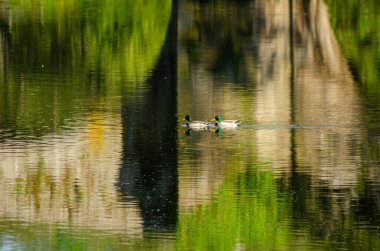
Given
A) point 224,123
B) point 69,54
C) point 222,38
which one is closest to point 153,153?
point 224,123

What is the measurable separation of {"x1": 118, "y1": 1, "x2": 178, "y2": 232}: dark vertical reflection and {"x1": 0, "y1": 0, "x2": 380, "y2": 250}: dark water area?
0.05 metres

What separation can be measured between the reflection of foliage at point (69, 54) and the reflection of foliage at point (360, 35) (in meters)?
5.88

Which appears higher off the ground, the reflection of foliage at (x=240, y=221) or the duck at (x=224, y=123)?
the duck at (x=224, y=123)

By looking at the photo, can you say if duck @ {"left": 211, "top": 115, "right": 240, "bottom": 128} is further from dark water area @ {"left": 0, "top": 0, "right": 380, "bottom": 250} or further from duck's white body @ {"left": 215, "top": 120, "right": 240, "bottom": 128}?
dark water area @ {"left": 0, "top": 0, "right": 380, "bottom": 250}

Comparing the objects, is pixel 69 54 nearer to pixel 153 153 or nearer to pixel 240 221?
pixel 153 153

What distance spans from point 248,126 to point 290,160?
3.19 meters

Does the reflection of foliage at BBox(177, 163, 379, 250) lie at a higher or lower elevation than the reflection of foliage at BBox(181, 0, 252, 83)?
lower

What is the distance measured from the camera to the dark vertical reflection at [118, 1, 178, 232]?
896 inches

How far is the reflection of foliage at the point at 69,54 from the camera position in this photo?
104ft

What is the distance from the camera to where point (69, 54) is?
1617 inches

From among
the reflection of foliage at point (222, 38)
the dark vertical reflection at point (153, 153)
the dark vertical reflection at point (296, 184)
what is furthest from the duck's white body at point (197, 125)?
the reflection of foliage at point (222, 38)

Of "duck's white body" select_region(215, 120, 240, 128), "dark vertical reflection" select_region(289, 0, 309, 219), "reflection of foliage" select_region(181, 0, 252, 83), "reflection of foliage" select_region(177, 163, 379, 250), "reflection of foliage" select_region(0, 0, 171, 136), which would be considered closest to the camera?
"reflection of foliage" select_region(177, 163, 379, 250)

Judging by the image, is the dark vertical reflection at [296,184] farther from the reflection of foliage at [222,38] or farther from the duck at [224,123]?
the reflection of foliage at [222,38]

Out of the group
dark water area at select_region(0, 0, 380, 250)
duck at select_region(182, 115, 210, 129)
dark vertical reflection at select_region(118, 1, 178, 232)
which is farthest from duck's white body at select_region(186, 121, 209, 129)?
dark vertical reflection at select_region(118, 1, 178, 232)
